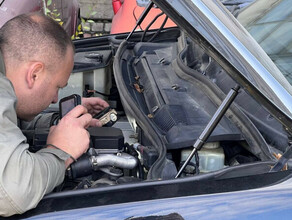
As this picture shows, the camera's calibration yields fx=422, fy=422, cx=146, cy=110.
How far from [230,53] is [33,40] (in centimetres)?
64

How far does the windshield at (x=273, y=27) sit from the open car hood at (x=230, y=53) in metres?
0.40

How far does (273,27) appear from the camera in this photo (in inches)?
78.7

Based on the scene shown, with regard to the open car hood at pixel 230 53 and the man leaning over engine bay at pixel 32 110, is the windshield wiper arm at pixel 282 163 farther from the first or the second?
the man leaning over engine bay at pixel 32 110

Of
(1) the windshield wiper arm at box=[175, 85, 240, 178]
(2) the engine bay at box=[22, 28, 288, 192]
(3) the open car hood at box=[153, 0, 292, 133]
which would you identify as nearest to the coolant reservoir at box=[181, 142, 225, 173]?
(2) the engine bay at box=[22, 28, 288, 192]

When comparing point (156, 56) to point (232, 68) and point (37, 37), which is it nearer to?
point (37, 37)

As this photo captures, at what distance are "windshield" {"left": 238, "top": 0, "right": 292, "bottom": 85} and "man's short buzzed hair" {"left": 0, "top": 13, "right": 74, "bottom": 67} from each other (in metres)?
0.83

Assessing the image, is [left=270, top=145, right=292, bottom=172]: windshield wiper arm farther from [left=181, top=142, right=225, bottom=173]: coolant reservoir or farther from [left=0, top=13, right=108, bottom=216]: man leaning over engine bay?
[left=0, top=13, right=108, bottom=216]: man leaning over engine bay

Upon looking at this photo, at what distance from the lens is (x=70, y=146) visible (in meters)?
1.29

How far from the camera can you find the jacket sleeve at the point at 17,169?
1047 millimetres

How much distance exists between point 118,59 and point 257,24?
786mm

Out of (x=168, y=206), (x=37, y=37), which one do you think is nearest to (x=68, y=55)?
(x=37, y=37)

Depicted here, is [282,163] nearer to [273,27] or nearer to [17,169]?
[17,169]

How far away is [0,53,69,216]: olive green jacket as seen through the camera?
1.05m

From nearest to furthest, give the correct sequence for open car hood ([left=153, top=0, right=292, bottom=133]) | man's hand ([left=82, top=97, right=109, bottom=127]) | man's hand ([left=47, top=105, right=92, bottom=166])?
open car hood ([left=153, top=0, right=292, bottom=133]) → man's hand ([left=47, top=105, right=92, bottom=166]) → man's hand ([left=82, top=97, right=109, bottom=127])
